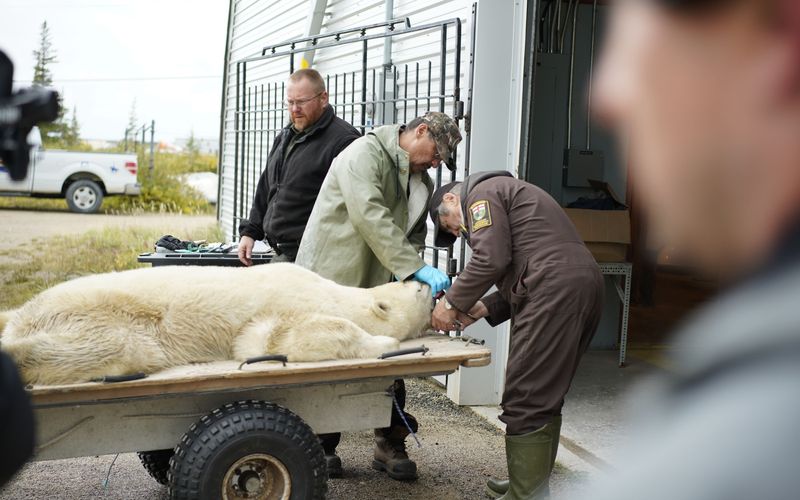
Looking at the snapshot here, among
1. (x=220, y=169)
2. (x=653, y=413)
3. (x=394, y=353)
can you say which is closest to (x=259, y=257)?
(x=394, y=353)

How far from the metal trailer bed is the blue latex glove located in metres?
0.63

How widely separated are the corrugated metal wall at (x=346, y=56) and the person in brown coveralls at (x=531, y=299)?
208cm

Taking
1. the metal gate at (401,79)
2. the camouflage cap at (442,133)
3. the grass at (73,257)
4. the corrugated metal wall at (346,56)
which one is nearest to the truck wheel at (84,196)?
the grass at (73,257)

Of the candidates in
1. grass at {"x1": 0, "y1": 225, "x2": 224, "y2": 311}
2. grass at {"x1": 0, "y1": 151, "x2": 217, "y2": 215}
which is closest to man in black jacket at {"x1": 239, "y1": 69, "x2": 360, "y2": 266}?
grass at {"x1": 0, "y1": 225, "x2": 224, "y2": 311}

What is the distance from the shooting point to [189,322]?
3598 millimetres

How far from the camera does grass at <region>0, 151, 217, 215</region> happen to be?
67.7ft

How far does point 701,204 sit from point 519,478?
3.62 meters

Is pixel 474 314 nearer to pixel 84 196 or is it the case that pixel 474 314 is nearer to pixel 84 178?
pixel 84 178

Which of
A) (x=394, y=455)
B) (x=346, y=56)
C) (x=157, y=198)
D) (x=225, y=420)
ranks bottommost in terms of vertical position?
(x=394, y=455)

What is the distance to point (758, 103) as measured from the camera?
703 mm

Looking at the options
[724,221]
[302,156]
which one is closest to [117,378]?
[302,156]

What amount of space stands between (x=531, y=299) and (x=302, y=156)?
6.99 ft

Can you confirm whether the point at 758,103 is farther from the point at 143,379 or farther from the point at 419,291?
the point at 419,291

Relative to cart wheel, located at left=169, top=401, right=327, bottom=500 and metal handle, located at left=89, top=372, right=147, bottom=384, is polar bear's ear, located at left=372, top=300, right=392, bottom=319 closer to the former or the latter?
cart wheel, located at left=169, top=401, right=327, bottom=500
